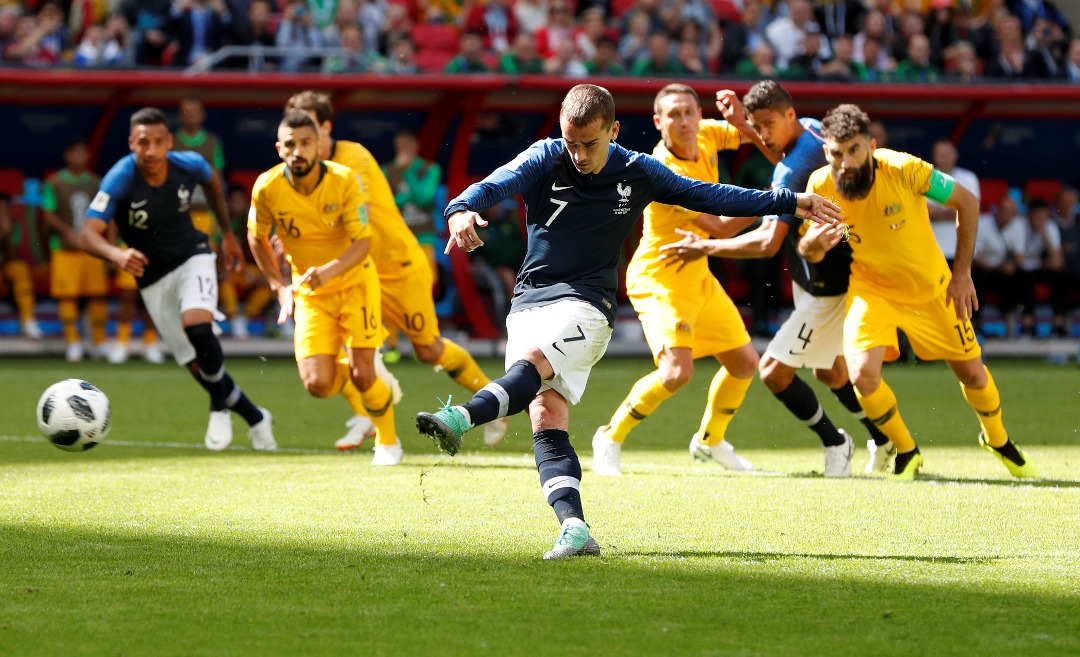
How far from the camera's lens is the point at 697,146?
8.53 metres

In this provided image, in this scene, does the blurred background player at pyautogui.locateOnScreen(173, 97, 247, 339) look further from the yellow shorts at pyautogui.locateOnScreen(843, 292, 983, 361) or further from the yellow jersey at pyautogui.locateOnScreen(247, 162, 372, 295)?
the yellow shorts at pyautogui.locateOnScreen(843, 292, 983, 361)

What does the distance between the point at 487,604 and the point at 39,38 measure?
44.3 feet

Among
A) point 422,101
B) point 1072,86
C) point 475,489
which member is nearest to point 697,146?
point 475,489

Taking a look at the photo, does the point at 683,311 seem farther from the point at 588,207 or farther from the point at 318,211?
the point at 588,207

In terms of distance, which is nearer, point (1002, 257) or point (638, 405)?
point (638, 405)

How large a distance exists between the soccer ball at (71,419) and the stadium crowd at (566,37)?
27.4 ft

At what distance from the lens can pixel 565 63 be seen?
1730 cm

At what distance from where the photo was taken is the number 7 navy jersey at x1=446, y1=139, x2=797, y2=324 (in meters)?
5.80

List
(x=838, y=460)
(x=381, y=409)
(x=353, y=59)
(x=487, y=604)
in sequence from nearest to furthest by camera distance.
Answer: (x=487, y=604) < (x=838, y=460) < (x=381, y=409) < (x=353, y=59)

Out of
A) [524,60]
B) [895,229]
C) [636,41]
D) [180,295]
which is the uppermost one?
[895,229]

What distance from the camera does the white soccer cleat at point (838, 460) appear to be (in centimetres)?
→ 835

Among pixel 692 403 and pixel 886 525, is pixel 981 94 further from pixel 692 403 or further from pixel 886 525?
pixel 886 525

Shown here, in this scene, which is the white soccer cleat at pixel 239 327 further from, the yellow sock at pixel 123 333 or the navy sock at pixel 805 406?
the navy sock at pixel 805 406

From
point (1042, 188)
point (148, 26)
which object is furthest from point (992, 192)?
point (148, 26)
